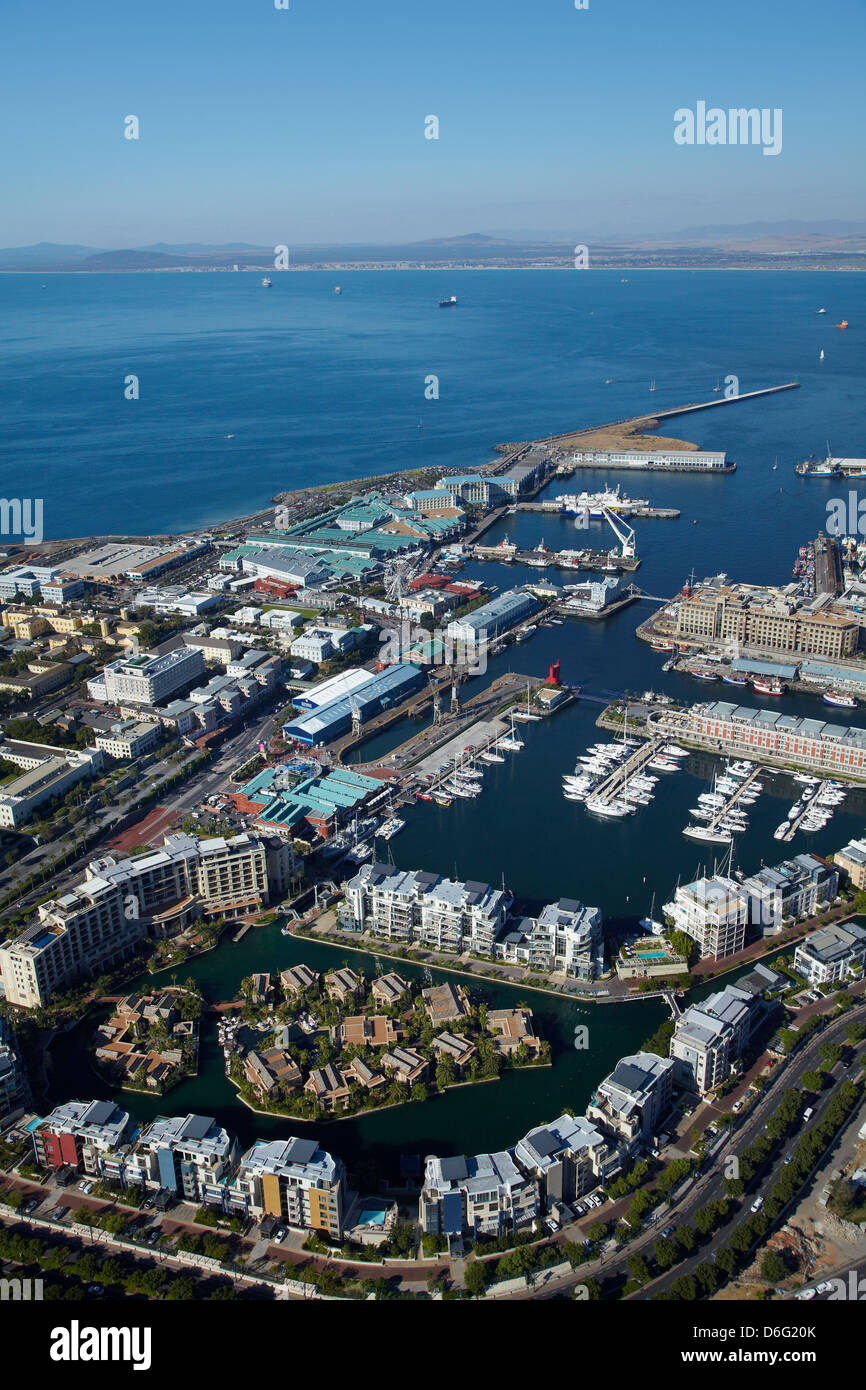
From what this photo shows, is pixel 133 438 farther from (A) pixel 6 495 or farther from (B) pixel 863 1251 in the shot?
(B) pixel 863 1251

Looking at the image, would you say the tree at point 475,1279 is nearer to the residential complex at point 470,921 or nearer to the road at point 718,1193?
the road at point 718,1193

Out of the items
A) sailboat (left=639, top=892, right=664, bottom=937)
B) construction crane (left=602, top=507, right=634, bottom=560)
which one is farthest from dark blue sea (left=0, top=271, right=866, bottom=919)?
construction crane (left=602, top=507, right=634, bottom=560)

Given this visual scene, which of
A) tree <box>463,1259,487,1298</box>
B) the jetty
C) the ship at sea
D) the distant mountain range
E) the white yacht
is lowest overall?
tree <box>463,1259,487,1298</box>

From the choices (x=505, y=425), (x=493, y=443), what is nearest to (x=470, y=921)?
(x=493, y=443)

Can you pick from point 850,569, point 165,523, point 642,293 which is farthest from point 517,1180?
point 642,293

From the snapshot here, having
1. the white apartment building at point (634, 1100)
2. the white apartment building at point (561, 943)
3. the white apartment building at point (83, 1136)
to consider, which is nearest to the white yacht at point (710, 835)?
the white apartment building at point (561, 943)

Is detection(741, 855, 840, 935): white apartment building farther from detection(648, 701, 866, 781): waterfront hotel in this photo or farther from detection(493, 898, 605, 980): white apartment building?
detection(648, 701, 866, 781): waterfront hotel
